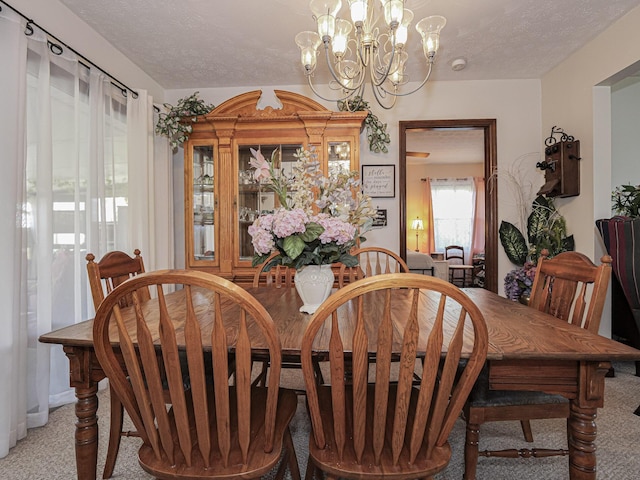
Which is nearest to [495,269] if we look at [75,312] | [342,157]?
[342,157]

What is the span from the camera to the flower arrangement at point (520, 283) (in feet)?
9.30

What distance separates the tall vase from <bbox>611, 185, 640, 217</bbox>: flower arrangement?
8.03ft

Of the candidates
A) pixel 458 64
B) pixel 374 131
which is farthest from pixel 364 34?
pixel 458 64

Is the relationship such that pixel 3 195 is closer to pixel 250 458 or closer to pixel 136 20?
pixel 136 20

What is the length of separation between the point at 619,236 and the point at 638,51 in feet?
3.79

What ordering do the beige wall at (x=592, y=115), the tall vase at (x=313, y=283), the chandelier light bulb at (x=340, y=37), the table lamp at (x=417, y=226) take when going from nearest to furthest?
the tall vase at (x=313, y=283)
the chandelier light bulb at (x=340, y=37)
the beige wall at (x=592, y=115)
the table lamp at (x=417, y=226)

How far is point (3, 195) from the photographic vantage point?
1.70 meters

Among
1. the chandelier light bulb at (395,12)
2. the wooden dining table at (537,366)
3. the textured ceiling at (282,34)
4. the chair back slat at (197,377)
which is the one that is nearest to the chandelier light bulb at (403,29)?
the chandelier light bulb at (395,12)

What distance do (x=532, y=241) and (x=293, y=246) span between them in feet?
9.11

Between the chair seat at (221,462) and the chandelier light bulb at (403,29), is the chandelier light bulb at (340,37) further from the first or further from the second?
the chair seat at (221,462)

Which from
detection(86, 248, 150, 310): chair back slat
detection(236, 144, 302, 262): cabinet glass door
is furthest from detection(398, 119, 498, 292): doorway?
detection(86, 248, 150, 310): chair back slat

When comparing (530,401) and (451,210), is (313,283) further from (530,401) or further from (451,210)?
(451,210)

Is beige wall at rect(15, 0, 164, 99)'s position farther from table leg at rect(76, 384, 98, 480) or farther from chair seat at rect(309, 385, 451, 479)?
chair seat at rect(309, 385, 451, 479)

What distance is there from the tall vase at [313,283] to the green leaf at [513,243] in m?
2.49
